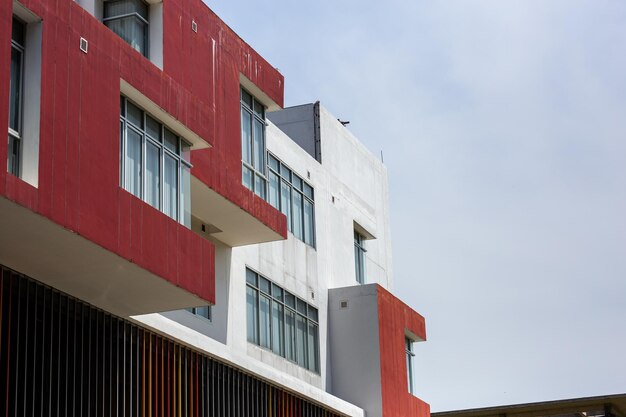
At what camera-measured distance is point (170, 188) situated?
26516 mm

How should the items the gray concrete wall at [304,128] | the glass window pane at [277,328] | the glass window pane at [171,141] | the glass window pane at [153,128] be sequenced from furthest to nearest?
the gray concrete wall at [304,128] < the glass window pane at [277,328] < the glass window pane at [171,141] < the glass window pane at [153,128]

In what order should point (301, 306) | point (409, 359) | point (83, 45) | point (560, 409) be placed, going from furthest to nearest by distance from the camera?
point (560, 409) → point (409, 359) → point (301, 306) → point (83, 45)

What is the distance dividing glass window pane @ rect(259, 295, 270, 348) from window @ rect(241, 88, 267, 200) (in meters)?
3.10

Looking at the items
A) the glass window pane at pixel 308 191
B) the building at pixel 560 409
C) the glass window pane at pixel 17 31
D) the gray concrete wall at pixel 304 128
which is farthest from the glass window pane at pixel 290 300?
the building at pixel 560 409

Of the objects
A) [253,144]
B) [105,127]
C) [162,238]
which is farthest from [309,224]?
[105,127]

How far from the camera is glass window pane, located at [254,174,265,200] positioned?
32844 millimetres

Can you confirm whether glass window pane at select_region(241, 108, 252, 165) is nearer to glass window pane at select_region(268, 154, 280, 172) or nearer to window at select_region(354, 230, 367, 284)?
glass window pane at select_region(268, 154, 280, 172)

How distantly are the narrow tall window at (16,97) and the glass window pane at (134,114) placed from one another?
3150mm

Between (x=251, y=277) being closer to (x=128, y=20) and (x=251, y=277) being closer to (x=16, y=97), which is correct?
(x=128, y=20)

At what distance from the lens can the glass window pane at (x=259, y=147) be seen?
3306cm

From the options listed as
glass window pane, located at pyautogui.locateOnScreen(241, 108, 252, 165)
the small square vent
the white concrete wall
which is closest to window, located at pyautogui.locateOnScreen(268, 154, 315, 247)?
the white concrete wall

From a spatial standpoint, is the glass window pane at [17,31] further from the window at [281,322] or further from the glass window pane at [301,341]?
the glass window pane at [301,341]

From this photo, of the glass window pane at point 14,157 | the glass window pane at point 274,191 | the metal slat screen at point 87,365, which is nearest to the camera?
the glass window pane at point 14,157

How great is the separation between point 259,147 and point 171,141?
6.64 meters
